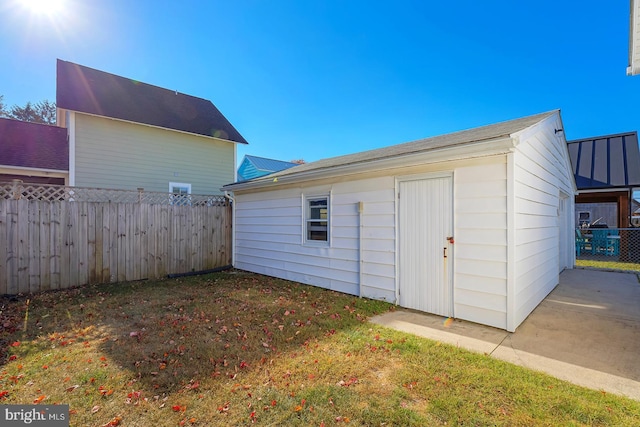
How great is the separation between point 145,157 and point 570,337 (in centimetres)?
1196

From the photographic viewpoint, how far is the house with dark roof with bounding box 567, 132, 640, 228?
→ 10.7 metres

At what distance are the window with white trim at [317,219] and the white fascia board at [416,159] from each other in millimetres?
533

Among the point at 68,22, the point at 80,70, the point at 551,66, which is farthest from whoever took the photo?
the point at 80,70

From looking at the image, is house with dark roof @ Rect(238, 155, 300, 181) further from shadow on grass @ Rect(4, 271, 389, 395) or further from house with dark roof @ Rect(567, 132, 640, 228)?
house with dark roof @ Rect(567, 132, 640, 228)

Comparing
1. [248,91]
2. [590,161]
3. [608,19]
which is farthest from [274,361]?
Result: [590,161]

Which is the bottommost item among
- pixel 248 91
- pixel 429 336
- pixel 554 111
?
pixel 429 336

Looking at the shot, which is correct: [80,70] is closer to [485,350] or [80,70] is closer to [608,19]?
[485,350]

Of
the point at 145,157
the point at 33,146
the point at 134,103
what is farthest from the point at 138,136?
the point at 33,146

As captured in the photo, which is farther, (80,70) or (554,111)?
(80,70)

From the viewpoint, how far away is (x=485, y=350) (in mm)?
3271

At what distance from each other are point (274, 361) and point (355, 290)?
282cm

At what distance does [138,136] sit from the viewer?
10.2 m

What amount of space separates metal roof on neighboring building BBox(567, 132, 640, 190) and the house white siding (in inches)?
246

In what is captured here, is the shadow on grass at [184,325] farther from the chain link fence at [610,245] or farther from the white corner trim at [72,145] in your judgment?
the chain link fence at [610,245]
